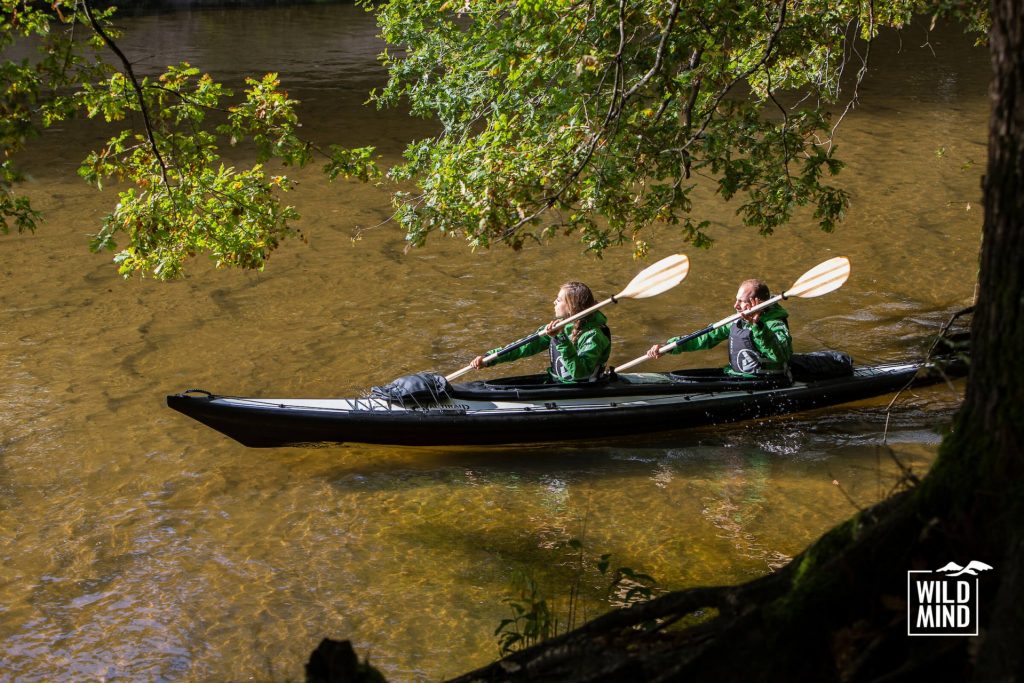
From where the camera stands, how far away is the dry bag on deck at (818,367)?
765 cm

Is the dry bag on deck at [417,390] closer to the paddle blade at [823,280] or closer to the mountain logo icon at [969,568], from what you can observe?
the paddle blade at [823,280]

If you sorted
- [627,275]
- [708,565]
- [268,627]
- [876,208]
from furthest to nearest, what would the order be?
[876,208]
[627,275]
[708,565]
[268,627]

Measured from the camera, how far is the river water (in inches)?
210

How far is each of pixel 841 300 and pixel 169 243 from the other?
22.3 ft

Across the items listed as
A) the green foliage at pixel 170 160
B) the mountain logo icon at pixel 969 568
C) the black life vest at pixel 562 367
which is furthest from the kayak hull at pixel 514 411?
the mountain logo icon at pixel 969 568

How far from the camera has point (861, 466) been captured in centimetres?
693

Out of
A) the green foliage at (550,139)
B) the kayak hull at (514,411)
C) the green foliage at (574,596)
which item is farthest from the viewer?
the kayak hull at (514,411)

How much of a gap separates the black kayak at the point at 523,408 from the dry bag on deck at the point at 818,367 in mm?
17

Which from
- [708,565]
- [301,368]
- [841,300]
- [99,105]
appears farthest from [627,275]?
[99,105]

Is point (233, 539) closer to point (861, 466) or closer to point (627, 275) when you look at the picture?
point (861, 466)

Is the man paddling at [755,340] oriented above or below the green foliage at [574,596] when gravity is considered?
above

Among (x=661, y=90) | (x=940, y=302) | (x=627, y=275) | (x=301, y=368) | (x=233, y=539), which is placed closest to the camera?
(x=233, y=539)

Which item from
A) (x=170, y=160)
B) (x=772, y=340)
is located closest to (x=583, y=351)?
(x=772, y=340)

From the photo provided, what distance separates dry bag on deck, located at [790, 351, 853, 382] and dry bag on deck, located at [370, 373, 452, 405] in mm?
2622
